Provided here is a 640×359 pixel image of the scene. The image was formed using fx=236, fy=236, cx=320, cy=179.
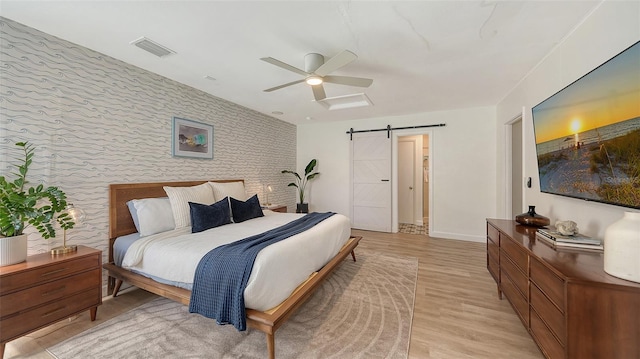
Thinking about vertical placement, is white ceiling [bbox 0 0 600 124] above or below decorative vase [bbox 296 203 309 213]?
above

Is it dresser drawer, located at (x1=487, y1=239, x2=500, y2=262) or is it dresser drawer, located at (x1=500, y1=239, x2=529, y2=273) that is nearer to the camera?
dresser drawer, located at (x1=500, y1=239, x2=529, y2=273)

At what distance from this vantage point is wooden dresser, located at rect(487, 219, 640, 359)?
1078mm

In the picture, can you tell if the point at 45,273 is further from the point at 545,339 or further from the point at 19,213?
the point at 545,339

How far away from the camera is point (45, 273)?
5.74 ft

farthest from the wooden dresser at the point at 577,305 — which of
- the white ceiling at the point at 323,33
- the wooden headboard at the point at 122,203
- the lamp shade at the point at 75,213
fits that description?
the wooden headboard at the point at 122,203

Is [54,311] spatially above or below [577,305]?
below

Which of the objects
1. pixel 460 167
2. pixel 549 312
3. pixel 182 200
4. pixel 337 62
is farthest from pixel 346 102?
pixel 549 312

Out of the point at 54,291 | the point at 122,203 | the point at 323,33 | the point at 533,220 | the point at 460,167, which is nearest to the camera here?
the point at 54,291

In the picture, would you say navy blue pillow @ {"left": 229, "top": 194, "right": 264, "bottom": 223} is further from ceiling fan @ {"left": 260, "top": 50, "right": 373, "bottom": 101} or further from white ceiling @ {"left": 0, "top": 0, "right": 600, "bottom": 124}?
ceiling fan @ {"left": 260, "top": 50, "right": 373, "bottom": 101}

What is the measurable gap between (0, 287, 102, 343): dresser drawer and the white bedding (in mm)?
337

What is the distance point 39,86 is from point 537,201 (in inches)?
199

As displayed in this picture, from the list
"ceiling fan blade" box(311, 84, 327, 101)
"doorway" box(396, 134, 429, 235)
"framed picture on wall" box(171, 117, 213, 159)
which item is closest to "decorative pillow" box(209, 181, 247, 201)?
"framed picture on wall" box(171, 117, 213, 159)

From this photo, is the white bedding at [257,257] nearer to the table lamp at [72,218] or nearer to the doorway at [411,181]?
the table lamp at [72,218]

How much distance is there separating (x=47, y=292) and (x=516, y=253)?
3611 mm
